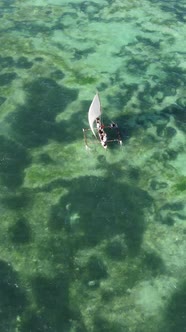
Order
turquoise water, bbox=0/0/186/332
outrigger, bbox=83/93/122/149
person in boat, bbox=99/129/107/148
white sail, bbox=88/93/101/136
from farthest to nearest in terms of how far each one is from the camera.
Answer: person in boat, bbox=99/129/107/148 → outrigger, bbox=83/93/122/149 → white sail, bbox=88/93/101/136 → turquoise water, bbox=0/0/186/332

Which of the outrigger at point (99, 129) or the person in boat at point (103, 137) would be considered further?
the person in boat at point (103, 137)

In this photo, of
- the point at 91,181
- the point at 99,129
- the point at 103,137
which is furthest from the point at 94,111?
the point at 91,181

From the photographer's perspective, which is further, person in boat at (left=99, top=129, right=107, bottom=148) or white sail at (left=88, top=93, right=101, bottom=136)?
person in boat at (left=99, top=129, right=107, bottom=148)

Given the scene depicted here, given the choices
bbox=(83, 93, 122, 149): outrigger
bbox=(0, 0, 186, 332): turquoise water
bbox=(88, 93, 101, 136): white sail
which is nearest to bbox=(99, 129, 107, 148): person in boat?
bbox=(83, 93, 122, 149): outrigger

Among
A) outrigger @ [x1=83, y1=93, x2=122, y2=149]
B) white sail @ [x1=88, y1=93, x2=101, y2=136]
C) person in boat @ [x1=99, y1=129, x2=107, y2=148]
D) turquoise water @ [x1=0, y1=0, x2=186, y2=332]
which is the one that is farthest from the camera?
person in boat @ [x1=99, y1=129, x2=107, y2=148]

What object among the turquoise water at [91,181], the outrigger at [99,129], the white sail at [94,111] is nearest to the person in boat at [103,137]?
the outrigger at [99,129]

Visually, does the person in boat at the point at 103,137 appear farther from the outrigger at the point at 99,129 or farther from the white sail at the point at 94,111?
A: the white sail at the point at 94,111

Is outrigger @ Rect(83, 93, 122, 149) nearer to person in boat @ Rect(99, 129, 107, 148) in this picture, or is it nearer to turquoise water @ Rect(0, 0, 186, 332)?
person in boat @ Rect(99, 129, 107, 148)
